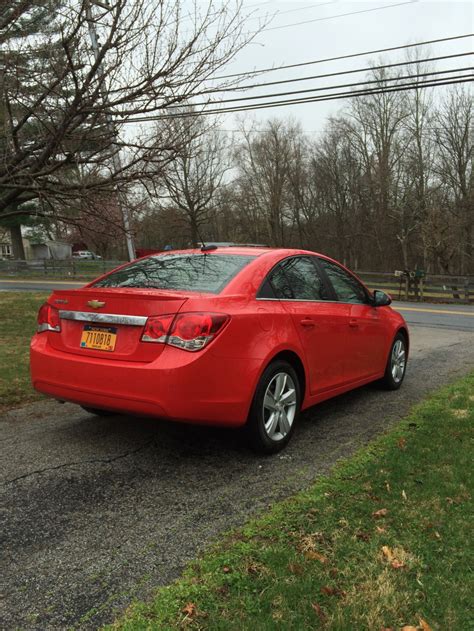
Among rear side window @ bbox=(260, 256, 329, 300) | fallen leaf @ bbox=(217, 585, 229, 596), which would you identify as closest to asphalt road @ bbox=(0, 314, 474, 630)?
fallen leaf @ bbox=(217, 585, 229, 596)

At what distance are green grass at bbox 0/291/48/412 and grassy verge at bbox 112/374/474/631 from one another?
3620 millimetres

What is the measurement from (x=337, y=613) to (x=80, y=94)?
4897 millimetres

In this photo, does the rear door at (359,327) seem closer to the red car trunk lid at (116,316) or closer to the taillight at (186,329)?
the taillight at (186,329)

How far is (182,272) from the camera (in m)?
4.29

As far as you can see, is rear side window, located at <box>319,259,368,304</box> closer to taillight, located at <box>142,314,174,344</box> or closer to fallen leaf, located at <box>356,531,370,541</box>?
taillight, located at <box>142,314,174,344</box>

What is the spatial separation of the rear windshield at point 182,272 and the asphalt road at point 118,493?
48.2 inches

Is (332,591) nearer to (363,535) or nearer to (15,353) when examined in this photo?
(363,535)

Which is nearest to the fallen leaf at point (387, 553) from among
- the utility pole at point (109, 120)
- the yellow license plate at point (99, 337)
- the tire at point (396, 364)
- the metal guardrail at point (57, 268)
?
the yellow license plate at point (99, 337)

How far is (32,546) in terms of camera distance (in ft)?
8.84

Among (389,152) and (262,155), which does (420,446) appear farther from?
(262,155)

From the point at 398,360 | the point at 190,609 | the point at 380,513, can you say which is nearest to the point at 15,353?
the point at 398,360

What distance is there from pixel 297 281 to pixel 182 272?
3.42 feet

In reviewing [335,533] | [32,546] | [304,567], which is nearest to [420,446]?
[335,533]

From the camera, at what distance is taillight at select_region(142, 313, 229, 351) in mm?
3498
